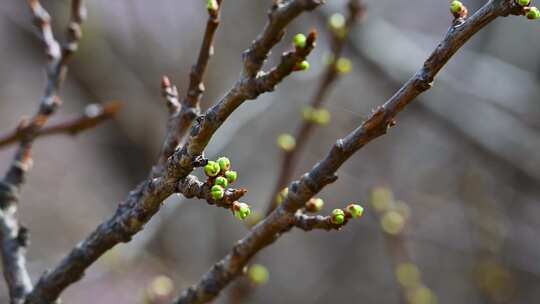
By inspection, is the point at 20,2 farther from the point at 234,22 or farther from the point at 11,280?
the point at 11,280

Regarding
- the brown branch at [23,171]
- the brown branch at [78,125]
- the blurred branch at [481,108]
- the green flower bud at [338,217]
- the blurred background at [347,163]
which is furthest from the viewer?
the blurred background at [347,163]

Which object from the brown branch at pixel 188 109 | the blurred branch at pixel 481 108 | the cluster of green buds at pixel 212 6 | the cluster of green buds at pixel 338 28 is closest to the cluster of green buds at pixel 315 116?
the cluster of green buds at pixel 338 28

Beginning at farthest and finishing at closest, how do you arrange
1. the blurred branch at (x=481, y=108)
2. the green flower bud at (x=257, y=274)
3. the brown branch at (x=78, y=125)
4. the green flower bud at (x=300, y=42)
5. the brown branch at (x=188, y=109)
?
the blurred branch at (x=481, y=108) → the green flower bud at (x=257, y=274) → the brown branch at (x=78, y=125) → the brown branch at (x=188, y=109) → the green flower bud at (x=300, y=42)

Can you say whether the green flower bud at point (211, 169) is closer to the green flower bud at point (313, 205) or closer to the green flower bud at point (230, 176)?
the green flower bud at point (230, 176)

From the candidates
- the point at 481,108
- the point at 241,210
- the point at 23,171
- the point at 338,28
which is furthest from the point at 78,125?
the point at 481,108

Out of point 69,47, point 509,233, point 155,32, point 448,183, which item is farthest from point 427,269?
point 69,47

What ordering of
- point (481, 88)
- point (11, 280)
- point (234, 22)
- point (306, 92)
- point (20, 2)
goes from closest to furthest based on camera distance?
point (11, 280)
point (481, 88)
point (306, 92)
point (234, 22)
point (20, 2)

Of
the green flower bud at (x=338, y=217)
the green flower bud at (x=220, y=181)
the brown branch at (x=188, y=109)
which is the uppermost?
the brown branch at (x=188, y=109)

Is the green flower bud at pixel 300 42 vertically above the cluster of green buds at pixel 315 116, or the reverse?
the cluster of green buds at pixel 315 116
